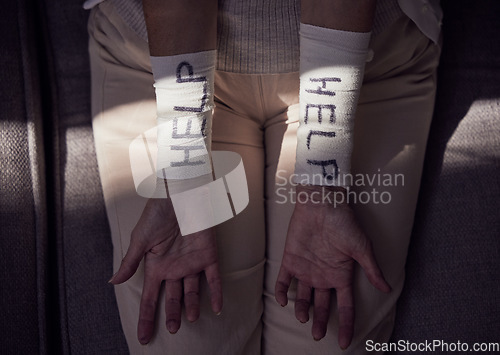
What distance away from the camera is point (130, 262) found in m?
0.74

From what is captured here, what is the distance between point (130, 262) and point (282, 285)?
0.26 metres

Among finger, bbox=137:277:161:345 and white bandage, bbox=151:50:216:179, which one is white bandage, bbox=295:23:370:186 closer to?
white bandage, bbox=151:50:216:179

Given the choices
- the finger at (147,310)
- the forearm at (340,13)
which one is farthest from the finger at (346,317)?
the forearm at (340,13)

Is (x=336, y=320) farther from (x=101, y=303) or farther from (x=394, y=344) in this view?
(x=101, y=303)

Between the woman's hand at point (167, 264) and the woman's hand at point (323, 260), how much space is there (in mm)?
131

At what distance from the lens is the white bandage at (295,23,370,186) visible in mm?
691

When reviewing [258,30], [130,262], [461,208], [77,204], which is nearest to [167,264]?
[130,262]

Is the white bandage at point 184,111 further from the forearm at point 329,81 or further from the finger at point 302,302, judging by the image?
the finger at point 302,302

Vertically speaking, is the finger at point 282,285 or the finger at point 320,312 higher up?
the finger at point 282,285

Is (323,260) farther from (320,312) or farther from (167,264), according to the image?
(167,264)

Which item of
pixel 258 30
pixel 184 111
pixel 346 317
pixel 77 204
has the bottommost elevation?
pixel 346 317

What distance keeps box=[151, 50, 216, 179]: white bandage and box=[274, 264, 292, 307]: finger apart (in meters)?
0.22

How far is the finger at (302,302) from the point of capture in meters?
0.73

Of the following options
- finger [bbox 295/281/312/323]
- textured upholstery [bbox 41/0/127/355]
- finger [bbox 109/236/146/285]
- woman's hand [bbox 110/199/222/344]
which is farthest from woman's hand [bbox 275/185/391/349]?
textured upholstery [bbox 41/0/127/355]
